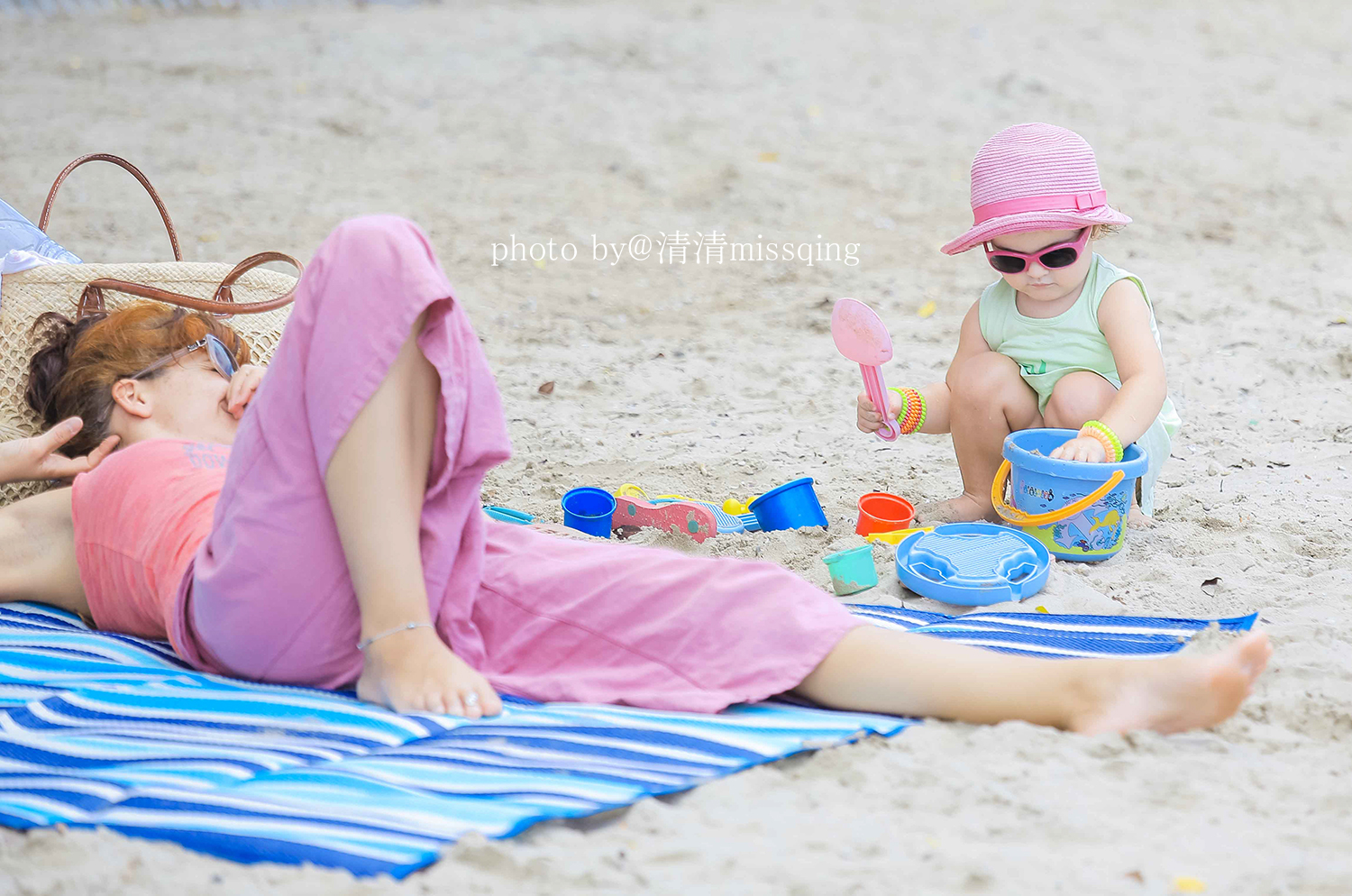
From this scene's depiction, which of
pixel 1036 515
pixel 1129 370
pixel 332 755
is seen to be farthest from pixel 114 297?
pixel 1129 370

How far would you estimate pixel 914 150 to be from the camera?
6137mm

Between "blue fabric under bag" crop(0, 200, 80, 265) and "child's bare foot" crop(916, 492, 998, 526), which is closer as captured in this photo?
"child's bare foot" crop(916, 492, 998, 526)

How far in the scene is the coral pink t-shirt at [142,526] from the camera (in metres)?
1.94

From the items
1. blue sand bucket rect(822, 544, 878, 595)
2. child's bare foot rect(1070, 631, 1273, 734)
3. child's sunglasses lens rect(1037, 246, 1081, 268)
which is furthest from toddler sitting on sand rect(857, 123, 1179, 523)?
child's bare foot rect(1070, 631, 1273, 734)

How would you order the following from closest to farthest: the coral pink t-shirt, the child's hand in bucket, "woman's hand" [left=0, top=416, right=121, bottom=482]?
the coral pink t-shirt < "woman's hand" [left=0, top=416, right=121, bottom=482] < the child's hand in bucket

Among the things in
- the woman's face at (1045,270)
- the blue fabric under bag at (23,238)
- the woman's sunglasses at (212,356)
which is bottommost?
the woman's sunglasses at (212,356)

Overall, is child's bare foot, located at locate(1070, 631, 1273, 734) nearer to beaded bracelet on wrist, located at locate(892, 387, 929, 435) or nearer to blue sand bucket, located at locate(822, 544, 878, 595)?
blue sand bucket, located at locate(822, 544, 878, 595)

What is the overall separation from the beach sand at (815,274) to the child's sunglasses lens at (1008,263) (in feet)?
2.05

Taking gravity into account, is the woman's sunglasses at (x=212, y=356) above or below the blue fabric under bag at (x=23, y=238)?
below

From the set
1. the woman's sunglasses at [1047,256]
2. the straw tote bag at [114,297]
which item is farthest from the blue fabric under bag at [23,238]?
the woman's sunglasses at [1047,256]

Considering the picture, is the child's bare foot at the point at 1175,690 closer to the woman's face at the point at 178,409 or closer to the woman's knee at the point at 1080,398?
the woman's knee at the point at 1080,398

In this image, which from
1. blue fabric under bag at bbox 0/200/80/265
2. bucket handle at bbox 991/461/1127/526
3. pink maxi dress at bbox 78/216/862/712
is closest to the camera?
pink maxi dress at bbox 78/216/862/712

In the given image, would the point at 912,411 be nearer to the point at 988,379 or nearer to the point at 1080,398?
the point at 988,379

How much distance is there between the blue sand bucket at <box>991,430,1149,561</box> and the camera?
7.63 feet
